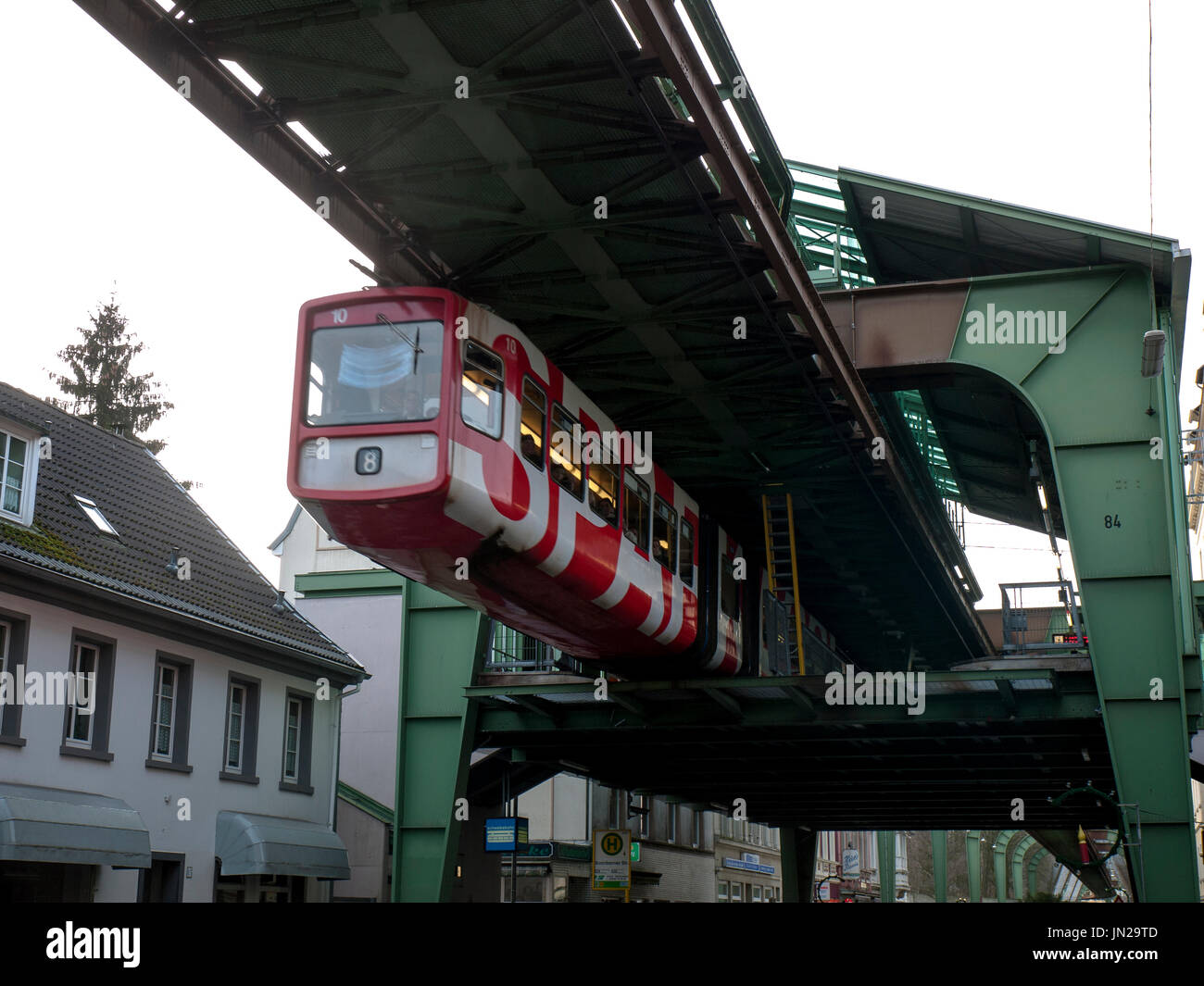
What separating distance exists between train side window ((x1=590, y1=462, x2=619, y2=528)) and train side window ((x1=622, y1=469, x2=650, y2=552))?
0.28m

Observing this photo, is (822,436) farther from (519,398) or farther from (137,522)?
(137,522)

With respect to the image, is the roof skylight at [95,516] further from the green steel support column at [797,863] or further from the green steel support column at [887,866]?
the green steel support column at [887,866]

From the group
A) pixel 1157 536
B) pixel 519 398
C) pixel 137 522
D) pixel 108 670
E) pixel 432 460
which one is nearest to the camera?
pixel 432 460

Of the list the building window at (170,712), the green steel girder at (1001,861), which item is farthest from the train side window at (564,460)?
the green steel girder at (1001,861)

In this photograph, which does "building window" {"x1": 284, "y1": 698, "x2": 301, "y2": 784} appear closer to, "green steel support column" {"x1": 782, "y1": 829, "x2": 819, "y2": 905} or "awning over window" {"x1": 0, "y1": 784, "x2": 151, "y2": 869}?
"awning over window" {"x1": 0, "y1": 784, "x2": 151, "y2": 869}

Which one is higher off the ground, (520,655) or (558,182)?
(558,182)

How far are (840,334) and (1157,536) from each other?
16.1 feet

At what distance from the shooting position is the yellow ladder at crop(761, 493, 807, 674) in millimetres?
19625

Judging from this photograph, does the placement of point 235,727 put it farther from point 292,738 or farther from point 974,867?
point 974,867

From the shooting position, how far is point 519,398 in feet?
45.2

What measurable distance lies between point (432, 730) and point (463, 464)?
337 inches

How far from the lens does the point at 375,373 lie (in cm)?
1266

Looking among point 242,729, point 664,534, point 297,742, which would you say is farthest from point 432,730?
point 297,742
